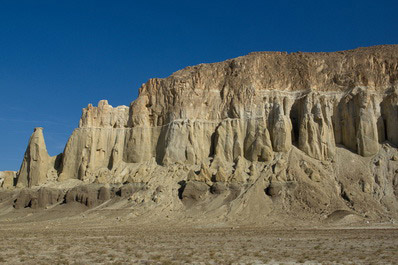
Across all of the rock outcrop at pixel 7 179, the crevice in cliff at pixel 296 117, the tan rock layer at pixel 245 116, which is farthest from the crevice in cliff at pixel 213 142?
the rock outcrop at pixel 7 179

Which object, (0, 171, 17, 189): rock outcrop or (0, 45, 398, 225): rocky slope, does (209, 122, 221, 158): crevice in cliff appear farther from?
(0, 171, 17, 189): rock outcrop

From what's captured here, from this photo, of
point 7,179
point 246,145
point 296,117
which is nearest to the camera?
point 246,145

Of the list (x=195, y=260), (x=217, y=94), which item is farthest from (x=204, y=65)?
(x=195, y=260)

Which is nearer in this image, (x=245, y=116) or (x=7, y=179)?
(x=245, y=116)

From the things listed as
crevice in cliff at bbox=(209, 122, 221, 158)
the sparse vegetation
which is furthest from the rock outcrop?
the sparse vegetation

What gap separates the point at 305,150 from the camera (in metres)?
55.9

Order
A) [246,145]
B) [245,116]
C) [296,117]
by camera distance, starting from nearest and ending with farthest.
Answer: [246,145], [245,116], [296,117]

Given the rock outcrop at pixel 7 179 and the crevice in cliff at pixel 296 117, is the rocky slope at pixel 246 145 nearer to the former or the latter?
the crevice in cliff at pixel 296 117

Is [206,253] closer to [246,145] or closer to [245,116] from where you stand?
[246,145]

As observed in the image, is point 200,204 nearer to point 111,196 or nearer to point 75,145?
point 111,196

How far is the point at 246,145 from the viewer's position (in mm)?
58156

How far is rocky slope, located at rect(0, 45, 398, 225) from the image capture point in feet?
166

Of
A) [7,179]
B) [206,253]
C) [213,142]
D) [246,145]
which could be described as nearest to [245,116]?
[246,145]

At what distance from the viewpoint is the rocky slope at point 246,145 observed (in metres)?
50.6
